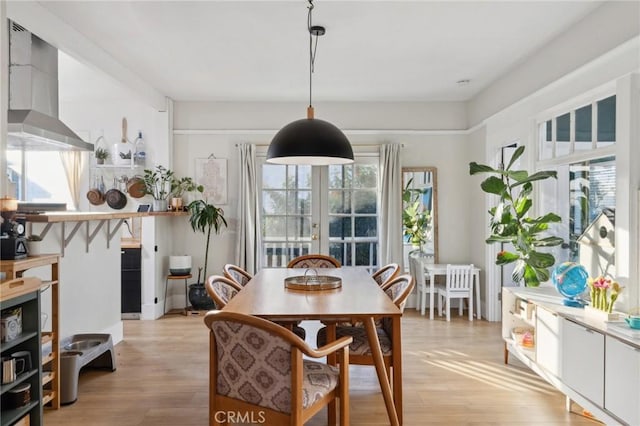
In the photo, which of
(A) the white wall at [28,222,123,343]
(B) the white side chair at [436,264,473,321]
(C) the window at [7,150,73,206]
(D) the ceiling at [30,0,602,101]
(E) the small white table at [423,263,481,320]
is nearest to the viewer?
(D) the ceiling at [30,0,602,101]

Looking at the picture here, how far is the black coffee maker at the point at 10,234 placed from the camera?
2.37 metres

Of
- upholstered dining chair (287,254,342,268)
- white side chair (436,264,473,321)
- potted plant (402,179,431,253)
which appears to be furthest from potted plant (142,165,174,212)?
white side chair (436,264,473,321)

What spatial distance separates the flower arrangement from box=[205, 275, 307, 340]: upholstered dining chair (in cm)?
191

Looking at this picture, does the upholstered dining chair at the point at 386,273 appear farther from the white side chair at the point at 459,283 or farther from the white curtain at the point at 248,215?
the white curtain at the point at 248,215

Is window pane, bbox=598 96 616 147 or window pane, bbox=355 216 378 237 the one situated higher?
window pane, bbox=598 96 616 147

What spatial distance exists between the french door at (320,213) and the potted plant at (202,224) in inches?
26.1

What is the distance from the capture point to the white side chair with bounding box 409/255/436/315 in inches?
208

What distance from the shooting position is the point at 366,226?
18.8 ft

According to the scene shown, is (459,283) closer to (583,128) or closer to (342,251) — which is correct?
(342,251)

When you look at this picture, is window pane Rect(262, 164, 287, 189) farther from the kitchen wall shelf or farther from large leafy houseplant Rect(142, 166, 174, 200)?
the kitchen wall shelf

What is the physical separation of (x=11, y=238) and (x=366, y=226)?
4090 millimetres

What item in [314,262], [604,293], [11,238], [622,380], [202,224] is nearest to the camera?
[622,380]

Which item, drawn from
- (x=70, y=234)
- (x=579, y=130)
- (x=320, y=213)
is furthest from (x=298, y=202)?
(x=579, y=130)

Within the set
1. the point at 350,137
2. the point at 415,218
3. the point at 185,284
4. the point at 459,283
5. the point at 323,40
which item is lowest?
the point at 185,284
